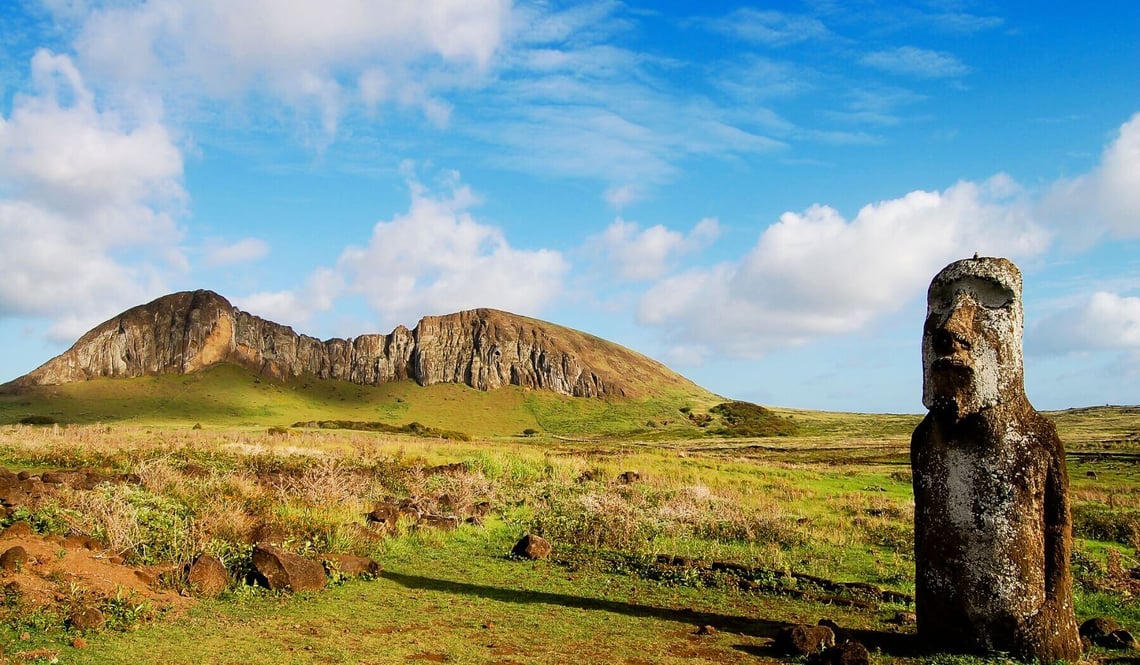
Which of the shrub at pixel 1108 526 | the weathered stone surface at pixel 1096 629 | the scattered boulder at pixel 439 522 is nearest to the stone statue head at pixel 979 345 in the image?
the weathered stone surface at pixel 1096 629

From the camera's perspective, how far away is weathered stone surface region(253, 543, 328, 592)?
996cm

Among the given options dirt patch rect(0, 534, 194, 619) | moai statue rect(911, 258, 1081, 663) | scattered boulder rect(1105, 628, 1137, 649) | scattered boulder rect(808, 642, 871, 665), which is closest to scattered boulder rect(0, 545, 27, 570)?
dirt patch rect(0, 534, 194, 619)

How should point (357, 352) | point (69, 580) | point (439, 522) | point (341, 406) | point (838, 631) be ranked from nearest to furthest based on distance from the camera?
point (838, 631)
point (69, 580)
point (439, 522)
point (341, 406)
point (357, 352)

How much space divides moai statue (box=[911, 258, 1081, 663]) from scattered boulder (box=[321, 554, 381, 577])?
7.60m

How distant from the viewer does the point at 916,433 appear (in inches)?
328

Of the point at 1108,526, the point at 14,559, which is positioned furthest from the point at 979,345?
the point at 1108,526

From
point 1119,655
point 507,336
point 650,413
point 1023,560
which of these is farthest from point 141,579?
point 507,336

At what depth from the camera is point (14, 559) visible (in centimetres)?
890

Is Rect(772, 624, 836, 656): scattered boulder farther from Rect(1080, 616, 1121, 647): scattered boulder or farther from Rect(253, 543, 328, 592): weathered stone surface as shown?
Rect(253, 543, 328, 592): weathered stone surface

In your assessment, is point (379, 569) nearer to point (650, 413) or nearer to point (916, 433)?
point (916, 433)

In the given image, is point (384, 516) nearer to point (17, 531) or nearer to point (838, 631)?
point (17, 531)

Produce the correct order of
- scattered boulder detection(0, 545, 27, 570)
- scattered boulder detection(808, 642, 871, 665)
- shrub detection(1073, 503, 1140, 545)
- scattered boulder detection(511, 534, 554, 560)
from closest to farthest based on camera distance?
scattered boulder detection(808, 642, 871, 665)
scattered boulder detection(0, 545, 27, 570)
scattered boulder detection(511, 534, 554, 560)
shrub detection(1073, 503, 1140, 545)

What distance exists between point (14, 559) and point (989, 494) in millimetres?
11120

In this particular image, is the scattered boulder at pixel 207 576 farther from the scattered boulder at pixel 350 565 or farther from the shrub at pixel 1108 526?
the shrub at pixel 1108 526
